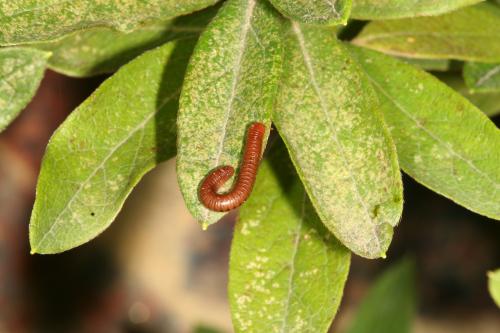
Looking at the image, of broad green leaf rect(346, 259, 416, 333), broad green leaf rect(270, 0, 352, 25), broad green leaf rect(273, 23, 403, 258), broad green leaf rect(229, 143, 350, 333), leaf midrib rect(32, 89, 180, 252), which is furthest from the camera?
broad green leaf rect(346, 259, 416, 333)

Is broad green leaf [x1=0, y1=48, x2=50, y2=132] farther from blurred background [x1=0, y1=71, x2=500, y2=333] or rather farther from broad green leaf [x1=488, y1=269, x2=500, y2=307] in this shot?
blurred background [x1=0, y1=71, x2=500, y2=333]

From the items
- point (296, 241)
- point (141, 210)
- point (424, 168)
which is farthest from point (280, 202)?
point (141, 210)

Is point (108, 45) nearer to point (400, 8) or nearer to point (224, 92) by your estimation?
point (224, 92)

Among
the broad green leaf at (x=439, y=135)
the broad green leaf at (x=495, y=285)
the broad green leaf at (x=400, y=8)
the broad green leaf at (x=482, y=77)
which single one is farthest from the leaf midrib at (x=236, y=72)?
the broad green leaf at (x=495, y=285)

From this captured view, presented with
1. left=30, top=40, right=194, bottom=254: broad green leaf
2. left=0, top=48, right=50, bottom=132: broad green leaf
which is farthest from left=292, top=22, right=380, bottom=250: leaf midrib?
left=0, top=48, right=50, bottom=132: broad green leaf

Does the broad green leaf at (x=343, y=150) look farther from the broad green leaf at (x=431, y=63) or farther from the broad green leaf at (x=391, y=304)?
the broad green leaf at (x=391, y=304)

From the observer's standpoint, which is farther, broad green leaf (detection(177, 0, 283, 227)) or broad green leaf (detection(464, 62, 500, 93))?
broad green leaf (detection(464, 62, 500, 93))

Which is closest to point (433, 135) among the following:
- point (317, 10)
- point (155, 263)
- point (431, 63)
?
point (431, 63)
